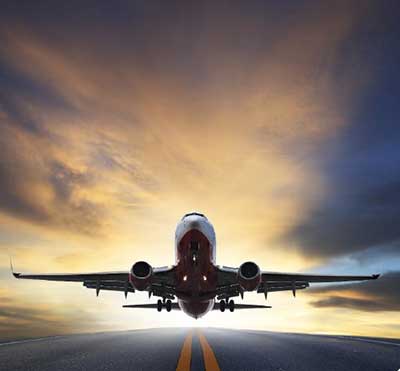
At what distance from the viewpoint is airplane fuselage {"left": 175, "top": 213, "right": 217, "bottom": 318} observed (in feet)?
57.8

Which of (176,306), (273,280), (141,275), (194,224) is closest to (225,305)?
(176,306)

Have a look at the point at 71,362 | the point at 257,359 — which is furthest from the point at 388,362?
the point at 71,362

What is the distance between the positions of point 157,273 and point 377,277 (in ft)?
41.3

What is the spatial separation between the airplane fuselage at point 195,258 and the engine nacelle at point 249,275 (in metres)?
1.97

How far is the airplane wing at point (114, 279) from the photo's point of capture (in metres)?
19.8

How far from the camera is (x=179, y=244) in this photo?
18.0 metres

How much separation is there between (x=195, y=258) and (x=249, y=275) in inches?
104

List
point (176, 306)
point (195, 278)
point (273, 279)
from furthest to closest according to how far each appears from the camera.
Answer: point (176, 306), point (273, 279), point (195, 278)

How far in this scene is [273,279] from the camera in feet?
70.1

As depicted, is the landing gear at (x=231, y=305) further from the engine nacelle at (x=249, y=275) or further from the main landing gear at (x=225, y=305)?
the engine nacelle at (x=249, y=275)

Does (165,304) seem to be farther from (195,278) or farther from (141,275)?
(141,275)

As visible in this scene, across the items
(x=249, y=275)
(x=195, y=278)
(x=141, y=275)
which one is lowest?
(x=141, y=275)

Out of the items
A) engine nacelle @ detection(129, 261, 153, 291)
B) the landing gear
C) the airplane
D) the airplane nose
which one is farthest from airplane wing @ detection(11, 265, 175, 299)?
the landing gear

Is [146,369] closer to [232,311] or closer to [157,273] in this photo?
[157,273]
